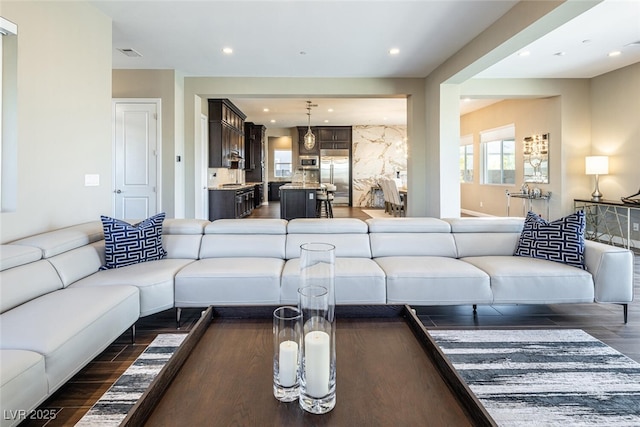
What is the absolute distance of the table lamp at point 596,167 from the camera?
6152mm

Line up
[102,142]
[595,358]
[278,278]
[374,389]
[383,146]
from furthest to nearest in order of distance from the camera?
[383,146] → [102,142] → [278,278] → [595,358] → [374,389]

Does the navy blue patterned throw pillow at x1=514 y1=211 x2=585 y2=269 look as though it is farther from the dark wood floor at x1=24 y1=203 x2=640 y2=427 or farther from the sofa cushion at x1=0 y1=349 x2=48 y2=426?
the sofa cushion at x1=0 y1=349 x2=48 y2=426

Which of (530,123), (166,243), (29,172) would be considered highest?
(530,123)

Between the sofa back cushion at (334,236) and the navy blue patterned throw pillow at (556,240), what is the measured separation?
1.41 metres

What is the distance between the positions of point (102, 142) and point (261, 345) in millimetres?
3357

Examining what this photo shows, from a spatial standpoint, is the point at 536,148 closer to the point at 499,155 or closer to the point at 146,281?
the point at 499,155

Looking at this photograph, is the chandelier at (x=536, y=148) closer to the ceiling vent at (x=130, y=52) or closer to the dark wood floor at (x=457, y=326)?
the dark wood floor at (x=457, y=326)

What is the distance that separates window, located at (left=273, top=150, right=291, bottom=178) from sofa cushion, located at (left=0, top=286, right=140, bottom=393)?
1250 cm

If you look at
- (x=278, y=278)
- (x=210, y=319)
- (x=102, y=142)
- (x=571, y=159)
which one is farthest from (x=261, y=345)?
(x=571, y=159)

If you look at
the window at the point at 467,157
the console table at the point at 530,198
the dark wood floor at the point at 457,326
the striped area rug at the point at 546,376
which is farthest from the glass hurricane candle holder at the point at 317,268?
the window at the point at 467,157

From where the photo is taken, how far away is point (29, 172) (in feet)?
9.62

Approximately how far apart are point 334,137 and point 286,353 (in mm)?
12002

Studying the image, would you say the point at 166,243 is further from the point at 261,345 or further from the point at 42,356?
the point at 261,345

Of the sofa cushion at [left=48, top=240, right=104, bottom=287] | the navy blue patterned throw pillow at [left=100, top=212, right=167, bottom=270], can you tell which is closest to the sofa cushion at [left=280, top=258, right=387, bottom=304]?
the navy blue patterned throw pillow at [left=100, top=212, right=167, bottom=270]
